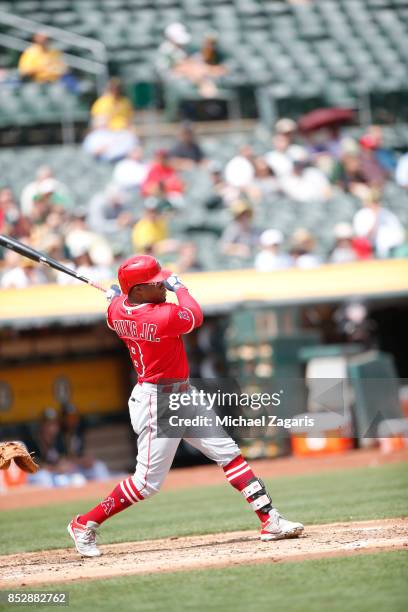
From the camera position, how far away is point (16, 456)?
6414mm

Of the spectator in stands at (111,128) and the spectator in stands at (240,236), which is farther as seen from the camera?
the spectator in stands at (111,128)

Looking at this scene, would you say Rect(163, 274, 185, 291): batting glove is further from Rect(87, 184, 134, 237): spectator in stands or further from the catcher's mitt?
Rect(87, 184, 134, 237): spectator in stands

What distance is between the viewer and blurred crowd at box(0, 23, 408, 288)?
1243cm

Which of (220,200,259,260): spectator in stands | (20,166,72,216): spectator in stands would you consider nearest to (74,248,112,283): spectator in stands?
(20,166,72,216): spectator in stands

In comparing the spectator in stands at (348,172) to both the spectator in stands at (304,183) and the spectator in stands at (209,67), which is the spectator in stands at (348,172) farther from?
the spectator in stands at (209,67)

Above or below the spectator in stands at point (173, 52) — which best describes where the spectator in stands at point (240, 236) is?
below

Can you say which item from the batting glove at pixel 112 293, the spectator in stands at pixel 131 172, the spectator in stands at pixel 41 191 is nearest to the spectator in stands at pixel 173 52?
the spectator in stands at pixel 131 172

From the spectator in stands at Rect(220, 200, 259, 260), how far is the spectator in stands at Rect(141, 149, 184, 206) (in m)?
0.92

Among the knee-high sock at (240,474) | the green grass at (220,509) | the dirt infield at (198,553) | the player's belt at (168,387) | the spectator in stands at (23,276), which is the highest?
the spectator in stands at (23,276)

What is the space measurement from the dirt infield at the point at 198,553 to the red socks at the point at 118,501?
222mm

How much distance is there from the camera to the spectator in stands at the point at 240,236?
12.9 meters

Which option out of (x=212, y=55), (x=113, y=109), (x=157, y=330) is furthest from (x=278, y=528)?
(x=212, y=55)

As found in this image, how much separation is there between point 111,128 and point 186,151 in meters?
1.02

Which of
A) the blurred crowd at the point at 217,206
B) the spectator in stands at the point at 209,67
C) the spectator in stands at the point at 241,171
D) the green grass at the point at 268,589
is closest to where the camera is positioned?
the green grass at the point at 268,589
